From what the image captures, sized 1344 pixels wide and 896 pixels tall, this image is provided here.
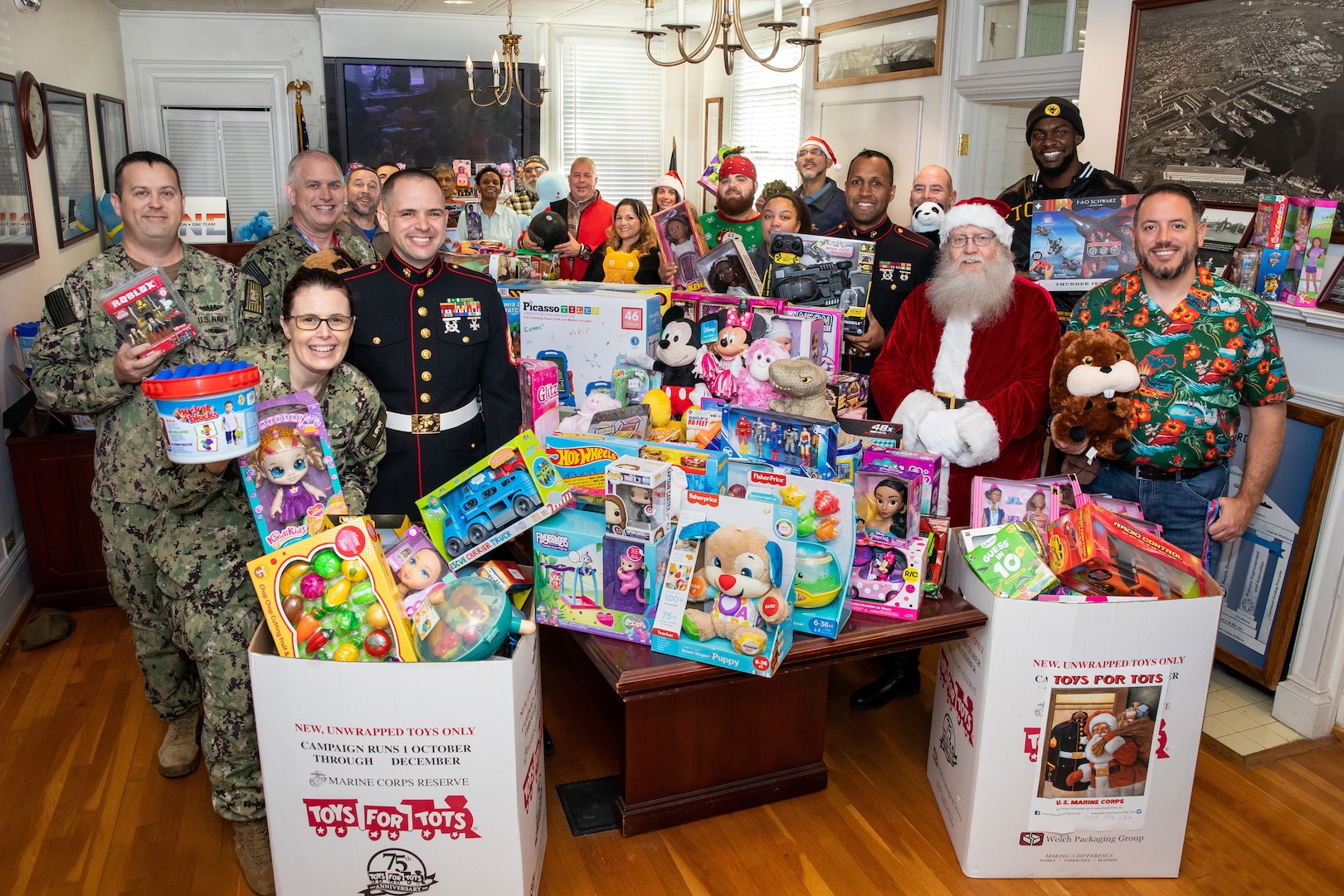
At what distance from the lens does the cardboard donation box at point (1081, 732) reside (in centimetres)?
210

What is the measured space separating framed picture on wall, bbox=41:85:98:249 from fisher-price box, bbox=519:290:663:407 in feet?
13.1

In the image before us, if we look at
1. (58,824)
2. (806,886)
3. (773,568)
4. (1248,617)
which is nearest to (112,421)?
(58,824)

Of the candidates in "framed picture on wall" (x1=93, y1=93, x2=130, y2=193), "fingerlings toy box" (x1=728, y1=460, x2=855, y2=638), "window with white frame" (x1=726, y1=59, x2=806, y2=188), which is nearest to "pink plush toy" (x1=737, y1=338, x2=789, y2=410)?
"fingerlings toy box" (x1=728, y1=460, x2=855, y2=638)

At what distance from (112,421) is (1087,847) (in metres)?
2.78

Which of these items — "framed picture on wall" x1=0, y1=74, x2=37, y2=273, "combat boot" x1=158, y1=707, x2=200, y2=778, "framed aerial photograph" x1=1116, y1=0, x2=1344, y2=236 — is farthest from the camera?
"framed picture on wall" x1=0, y1=74, x2=37, y2=273

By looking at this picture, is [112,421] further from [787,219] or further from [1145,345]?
[1145,345]

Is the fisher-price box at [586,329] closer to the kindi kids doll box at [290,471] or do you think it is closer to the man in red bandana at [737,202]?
the man in red bandana at [737,202]

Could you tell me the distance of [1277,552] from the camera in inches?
122

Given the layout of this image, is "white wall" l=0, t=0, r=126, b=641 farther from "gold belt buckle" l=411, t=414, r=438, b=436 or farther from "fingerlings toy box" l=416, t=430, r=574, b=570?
"fingerlings toy box" l=416, t=430, r=574, b=570

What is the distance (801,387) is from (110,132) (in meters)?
7.39

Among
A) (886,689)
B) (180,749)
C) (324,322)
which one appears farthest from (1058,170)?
(180,749)

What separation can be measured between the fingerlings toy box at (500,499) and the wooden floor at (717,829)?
853 mm

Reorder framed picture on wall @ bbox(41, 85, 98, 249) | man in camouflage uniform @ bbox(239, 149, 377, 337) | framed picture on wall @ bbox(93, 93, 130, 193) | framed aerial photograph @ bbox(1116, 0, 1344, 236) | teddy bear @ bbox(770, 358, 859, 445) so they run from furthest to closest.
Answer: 1. framed picture on wall @ bbox(93, 93, 130, 193)
2. framed picture on wall @ bbox(41, 85, 98, 249)
3. framed aerial photograph @ bbox(1116, 0, 1344, 236)
4. man in camouflage uniform @ bbox(239, 149, 377, 337)
5. teddy bear @ bbox(770, 358, 859, 445)

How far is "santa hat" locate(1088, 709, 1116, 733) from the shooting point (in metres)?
2.13
